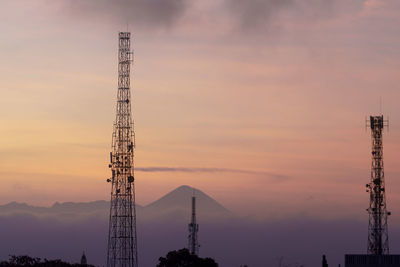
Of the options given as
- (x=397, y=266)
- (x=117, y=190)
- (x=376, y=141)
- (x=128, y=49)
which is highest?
(x=128, y=49)

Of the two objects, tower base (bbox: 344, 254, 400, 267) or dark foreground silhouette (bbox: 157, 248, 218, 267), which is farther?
dark foreground silhouette (bbox: 157, 248, 218, 267)

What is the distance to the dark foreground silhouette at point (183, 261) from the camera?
156875mm

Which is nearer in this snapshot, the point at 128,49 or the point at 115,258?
the point at 115,258

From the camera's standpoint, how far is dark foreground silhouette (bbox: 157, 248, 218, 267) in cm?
15688

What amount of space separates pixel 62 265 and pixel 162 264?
1964cm

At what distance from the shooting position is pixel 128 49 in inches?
4828

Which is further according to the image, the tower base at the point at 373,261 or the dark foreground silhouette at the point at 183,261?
the dark foreground silhouette at the point at 183,261

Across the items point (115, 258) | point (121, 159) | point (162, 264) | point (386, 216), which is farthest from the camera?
point (162, 264)

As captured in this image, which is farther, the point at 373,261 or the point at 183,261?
the point at 183,261

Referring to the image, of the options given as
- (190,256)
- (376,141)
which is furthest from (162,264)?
(376,141)

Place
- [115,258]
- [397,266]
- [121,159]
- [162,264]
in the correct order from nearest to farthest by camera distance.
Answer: [115,258] → [121,159] → [397,266] → [162,264]

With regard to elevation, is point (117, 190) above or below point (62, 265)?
above

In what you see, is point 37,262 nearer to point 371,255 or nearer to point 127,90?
point 127,90

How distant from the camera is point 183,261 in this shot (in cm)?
15750
